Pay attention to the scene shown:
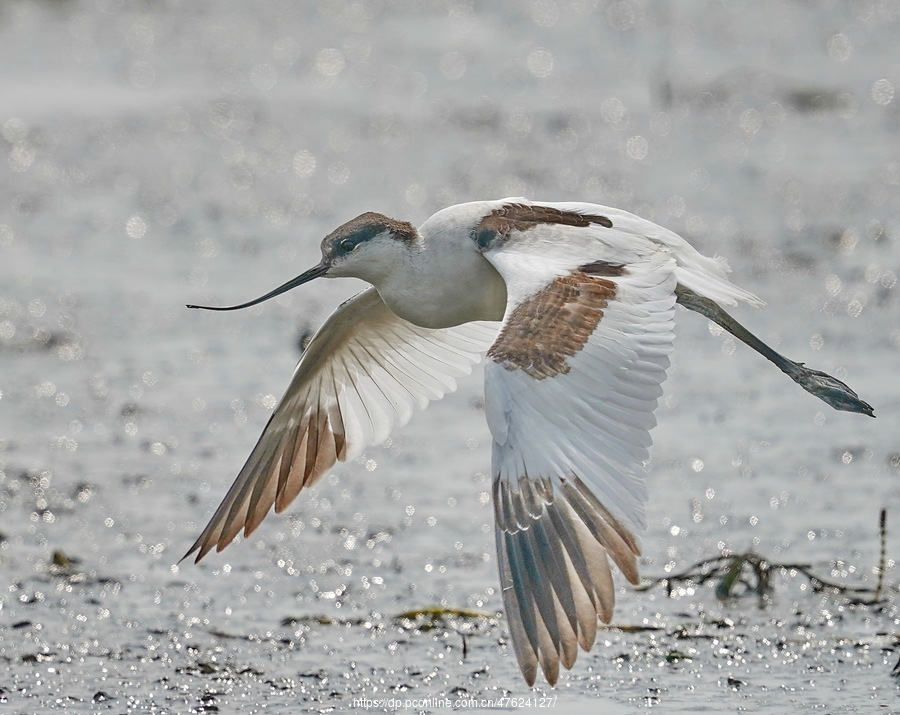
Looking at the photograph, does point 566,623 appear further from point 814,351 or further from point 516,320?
point 814,351

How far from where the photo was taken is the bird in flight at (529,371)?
12.7 feet

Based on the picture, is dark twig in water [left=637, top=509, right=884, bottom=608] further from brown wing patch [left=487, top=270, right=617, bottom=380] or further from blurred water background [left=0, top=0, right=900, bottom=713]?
brown wing patch [left=487, top=270, right=617, bottom=380]

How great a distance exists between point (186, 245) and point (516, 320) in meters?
5.45

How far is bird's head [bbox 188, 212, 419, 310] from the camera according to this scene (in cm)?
515

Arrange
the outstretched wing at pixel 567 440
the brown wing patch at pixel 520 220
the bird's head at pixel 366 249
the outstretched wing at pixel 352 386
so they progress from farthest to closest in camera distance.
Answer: the outstretched wing at pixel 352 386
the bird's head at pixel 366 249
the brown wing patch at pixel 520 220
the outstretched wing at pixel 567 440

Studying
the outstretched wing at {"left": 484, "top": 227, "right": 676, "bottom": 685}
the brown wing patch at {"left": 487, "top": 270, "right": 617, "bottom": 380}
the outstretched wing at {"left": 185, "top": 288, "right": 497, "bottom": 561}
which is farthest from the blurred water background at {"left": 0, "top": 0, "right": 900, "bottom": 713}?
the brown wing patch at {"left": 487, "top": 270, "right": 617, "bottom": 380}

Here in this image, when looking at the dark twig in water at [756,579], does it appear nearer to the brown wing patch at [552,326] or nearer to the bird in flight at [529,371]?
the bird in flight at [529,371]

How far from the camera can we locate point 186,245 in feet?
31.0

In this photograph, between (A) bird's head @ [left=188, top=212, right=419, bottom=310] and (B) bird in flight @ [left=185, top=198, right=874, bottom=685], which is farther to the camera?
(A) bird's head @ [left=188, top=212, right=419, bottom=310]

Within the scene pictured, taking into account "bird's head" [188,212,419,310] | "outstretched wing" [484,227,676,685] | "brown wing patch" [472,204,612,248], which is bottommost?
"outstretched wing" [484,227,676,685]

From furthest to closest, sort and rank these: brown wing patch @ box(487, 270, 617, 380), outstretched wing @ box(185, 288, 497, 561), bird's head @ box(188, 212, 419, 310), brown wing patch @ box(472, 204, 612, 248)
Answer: outstretched wing @ box(185, 288, 497, 561)
bird's head @ box(188, 212, 419, 310)
brown wing patch @ box(472, 204, 612, 248)
brown wing patch @ box(487, 270, 617, 380)

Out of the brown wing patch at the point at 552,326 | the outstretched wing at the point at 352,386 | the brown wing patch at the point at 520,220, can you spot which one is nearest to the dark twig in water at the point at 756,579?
the outstretched wing at the point at 352,386

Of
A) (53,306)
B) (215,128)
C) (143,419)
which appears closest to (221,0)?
(215,128)

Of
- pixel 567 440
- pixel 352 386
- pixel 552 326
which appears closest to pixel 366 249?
pixel 352 386
